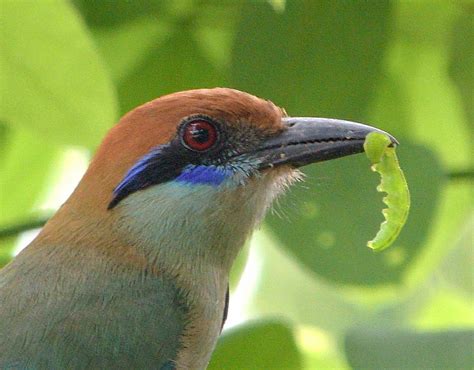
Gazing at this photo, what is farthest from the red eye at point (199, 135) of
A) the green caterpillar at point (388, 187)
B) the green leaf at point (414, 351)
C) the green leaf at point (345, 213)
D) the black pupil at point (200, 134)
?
the green leaf at point (414, 351)

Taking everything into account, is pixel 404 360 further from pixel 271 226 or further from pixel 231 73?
pixel 231 73

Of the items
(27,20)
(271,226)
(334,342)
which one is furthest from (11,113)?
(334,342)

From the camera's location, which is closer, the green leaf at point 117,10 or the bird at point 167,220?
the bird at point 167,220

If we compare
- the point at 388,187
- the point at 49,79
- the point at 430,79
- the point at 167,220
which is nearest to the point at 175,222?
the point at 167,220

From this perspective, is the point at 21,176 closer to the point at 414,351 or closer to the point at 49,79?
the point at 49,79

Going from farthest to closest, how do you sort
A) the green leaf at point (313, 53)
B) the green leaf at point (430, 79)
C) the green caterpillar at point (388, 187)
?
the green leaf at point (430, 79) < the green leaf at point (313, 53) < the green caterpillar at point (388, 187)

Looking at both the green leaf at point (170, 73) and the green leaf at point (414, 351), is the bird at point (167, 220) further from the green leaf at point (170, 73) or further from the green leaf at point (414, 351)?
the green leaf at point (414, 351)
